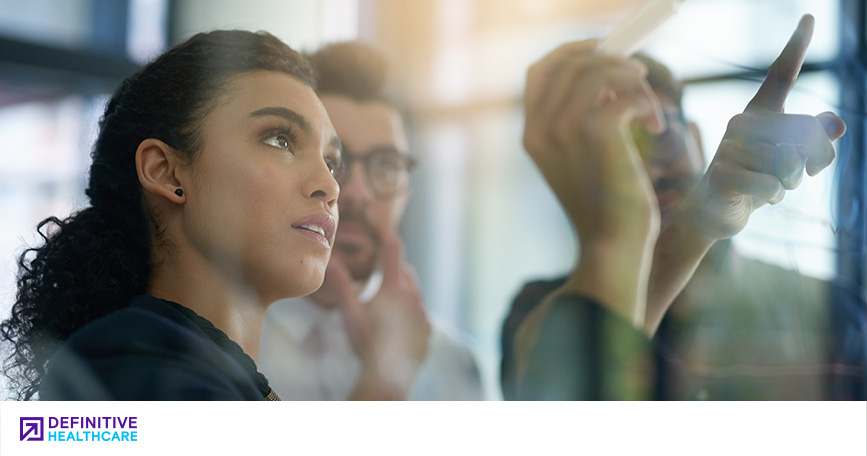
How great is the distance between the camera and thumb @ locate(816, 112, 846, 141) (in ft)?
2.45

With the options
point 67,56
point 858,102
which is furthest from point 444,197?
point 858,102

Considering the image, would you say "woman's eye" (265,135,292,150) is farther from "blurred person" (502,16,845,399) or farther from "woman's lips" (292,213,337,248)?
"blurred person" (502,16,845,399)

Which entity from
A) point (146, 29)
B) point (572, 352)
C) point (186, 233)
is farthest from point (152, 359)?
point (572, 352)

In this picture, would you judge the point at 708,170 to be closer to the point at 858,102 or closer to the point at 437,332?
the point at 858,102

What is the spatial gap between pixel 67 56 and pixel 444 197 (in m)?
0.45

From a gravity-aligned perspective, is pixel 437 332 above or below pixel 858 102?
below

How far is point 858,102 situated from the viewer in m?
0.77

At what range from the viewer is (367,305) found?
70 centimetres

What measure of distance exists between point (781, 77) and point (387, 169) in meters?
0.50
